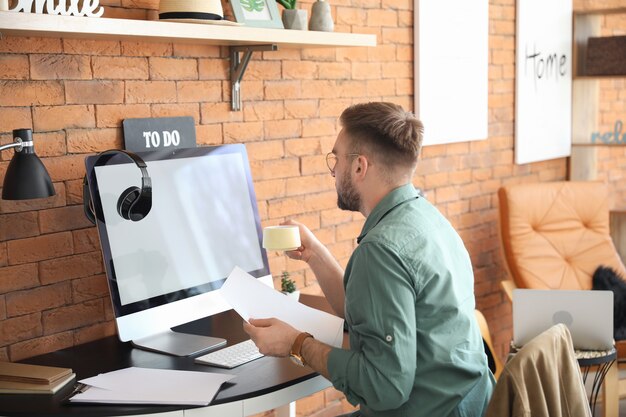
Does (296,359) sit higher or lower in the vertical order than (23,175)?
lower

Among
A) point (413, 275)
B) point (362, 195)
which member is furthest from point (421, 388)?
point (362, 195)

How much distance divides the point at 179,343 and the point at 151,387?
1.14 ft

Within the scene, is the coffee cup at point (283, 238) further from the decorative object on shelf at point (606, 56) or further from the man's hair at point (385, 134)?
the decorative object on shelf at point (606, 56)

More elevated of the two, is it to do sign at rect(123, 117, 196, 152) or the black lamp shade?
to do sign at rect(123, 117, 196, 152)

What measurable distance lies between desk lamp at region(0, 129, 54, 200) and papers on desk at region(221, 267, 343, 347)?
1.68ft

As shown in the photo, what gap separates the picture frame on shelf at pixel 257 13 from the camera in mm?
2691

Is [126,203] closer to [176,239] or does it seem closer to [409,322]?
[176,239]

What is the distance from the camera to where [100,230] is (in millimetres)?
2162

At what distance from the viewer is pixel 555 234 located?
4062 mm

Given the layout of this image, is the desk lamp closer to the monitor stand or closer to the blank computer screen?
the blank computer screen

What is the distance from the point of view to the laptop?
9.98ft

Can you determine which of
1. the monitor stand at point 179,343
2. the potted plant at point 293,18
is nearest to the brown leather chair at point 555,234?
the potted plant at point 293,18

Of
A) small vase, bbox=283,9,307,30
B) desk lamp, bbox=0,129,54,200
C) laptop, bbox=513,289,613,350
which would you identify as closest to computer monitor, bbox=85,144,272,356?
desk lamp, bbox=0,129,54,200

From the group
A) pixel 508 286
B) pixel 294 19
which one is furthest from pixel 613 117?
pixel 294 19
